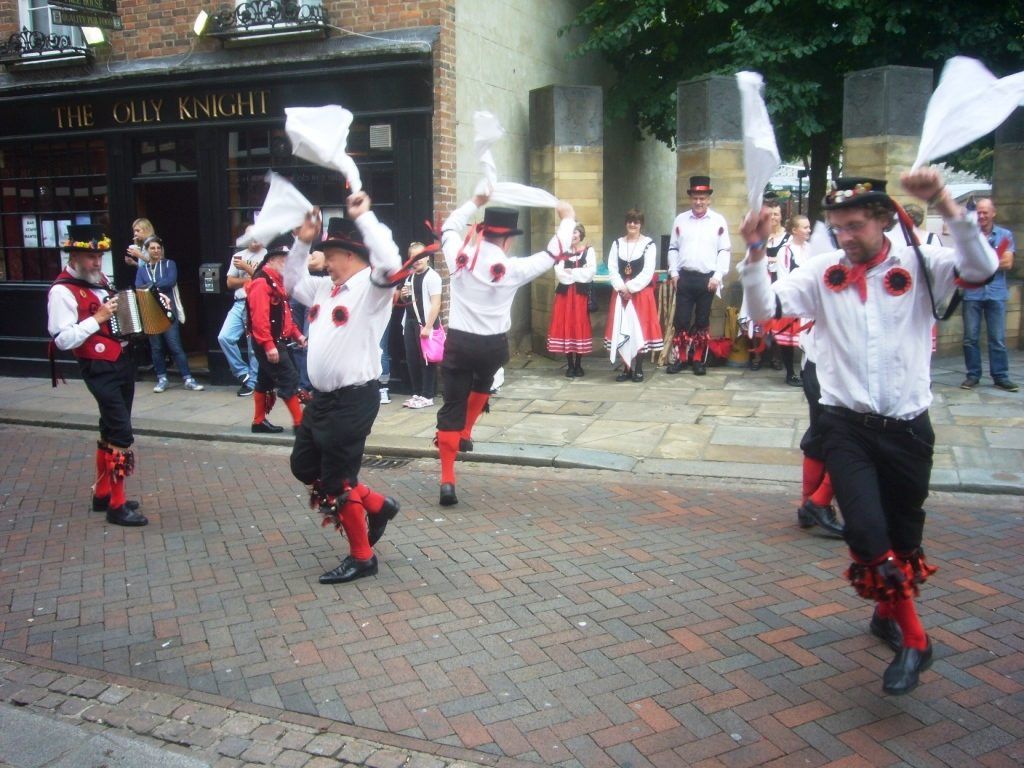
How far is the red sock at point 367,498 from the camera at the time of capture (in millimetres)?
5246

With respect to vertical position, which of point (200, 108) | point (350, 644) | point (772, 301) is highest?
point (200, 108)

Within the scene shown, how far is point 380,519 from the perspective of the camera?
539 cm

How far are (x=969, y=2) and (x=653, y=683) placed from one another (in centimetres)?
1253

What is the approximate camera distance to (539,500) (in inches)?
271

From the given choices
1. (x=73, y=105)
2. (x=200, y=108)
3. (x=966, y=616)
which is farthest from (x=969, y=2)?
(x=73, y=105)

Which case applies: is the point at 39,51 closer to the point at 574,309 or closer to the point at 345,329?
the point at 574,309

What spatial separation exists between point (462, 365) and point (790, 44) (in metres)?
9.05

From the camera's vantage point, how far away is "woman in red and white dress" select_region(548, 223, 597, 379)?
1130 cm

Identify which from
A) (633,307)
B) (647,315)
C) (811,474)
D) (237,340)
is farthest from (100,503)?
(647,315)

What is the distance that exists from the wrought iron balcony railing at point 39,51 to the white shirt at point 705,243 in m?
8.10

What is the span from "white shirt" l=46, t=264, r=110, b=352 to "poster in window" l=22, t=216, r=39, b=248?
8.16m

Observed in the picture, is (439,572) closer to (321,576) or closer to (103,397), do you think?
(321,576)

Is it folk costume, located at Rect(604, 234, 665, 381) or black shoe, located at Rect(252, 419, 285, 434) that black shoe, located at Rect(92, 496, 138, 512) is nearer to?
black shoe, located at Rect(252, 419, 285, 434)

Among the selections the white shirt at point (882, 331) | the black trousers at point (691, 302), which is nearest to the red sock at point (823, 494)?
the white shirt at point (882, 331)
